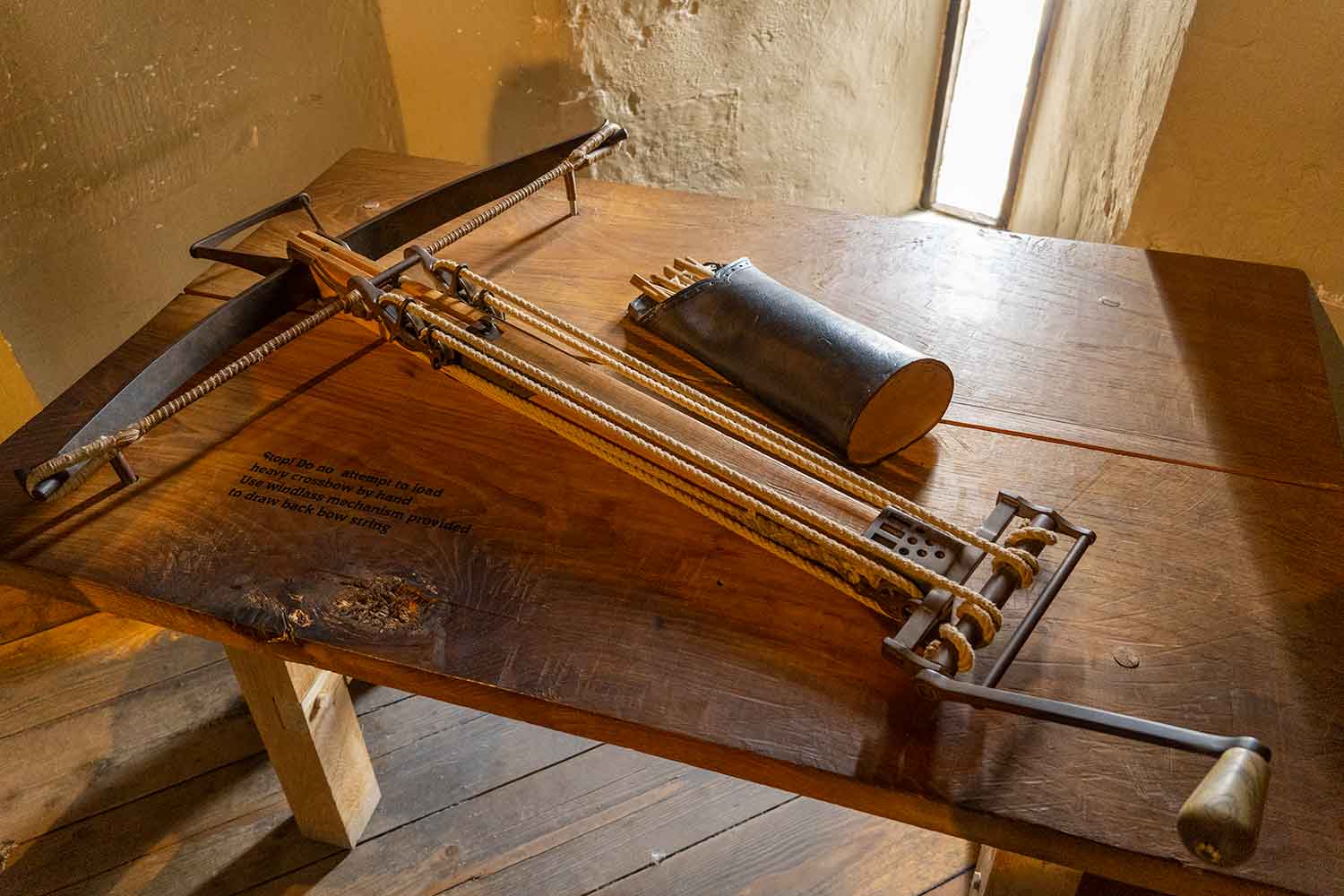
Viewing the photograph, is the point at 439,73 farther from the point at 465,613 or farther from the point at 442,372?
the point at 465,613

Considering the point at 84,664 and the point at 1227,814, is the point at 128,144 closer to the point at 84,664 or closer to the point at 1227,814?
the point at 84,664

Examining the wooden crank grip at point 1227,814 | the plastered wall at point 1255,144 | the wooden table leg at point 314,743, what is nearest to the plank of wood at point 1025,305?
the plastered wall at point 1255,144

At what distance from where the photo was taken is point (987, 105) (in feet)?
7.20

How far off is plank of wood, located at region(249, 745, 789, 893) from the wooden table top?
69 centimetres

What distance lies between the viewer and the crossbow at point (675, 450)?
73 centimetres

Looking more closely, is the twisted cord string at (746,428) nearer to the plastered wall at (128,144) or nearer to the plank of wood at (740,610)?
the plank of wood at (740,610)

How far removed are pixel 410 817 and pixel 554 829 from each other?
0.23 metres

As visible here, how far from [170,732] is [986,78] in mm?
2079

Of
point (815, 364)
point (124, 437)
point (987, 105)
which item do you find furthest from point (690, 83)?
point (124, 437)

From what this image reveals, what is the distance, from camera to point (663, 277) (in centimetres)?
127

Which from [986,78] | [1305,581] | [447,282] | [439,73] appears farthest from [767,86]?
[1305,581]

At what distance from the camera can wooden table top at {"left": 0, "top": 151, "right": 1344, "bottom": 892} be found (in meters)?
0.77

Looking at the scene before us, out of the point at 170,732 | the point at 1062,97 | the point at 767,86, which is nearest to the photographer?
the point at 170,732

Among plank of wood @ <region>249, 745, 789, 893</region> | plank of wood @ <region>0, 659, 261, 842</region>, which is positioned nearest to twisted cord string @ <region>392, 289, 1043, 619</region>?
plank of wood @ <region>249, 745, 789, 893</region>
